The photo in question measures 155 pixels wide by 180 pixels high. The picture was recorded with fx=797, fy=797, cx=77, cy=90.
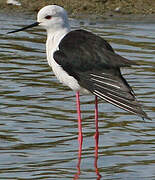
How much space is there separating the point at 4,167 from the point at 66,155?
0.74m

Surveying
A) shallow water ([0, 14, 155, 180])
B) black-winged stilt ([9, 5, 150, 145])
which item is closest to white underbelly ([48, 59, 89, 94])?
black-winged stilt ([9, 5, 150, 145])

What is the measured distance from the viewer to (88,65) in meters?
7.92

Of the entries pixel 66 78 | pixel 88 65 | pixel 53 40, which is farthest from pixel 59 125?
pixel 88 65

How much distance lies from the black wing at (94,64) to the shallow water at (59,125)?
0.66 m

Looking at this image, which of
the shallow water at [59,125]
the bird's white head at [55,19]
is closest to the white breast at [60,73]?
the bird's white head at [55,19]

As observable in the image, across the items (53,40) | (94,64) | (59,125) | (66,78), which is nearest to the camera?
(94,64)

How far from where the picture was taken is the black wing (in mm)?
7660

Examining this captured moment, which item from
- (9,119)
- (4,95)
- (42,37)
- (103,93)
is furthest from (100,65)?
(42,37)

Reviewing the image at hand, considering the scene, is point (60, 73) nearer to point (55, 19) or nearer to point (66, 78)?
point (66, 78)

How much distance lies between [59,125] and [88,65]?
3.69 ft

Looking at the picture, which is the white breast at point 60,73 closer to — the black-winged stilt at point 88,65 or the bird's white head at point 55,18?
the black-winged stilt at point 88,65

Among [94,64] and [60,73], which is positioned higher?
[94,64]

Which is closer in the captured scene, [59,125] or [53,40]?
[53,40]

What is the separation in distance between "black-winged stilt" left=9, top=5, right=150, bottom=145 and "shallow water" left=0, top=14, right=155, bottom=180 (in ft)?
1.26
